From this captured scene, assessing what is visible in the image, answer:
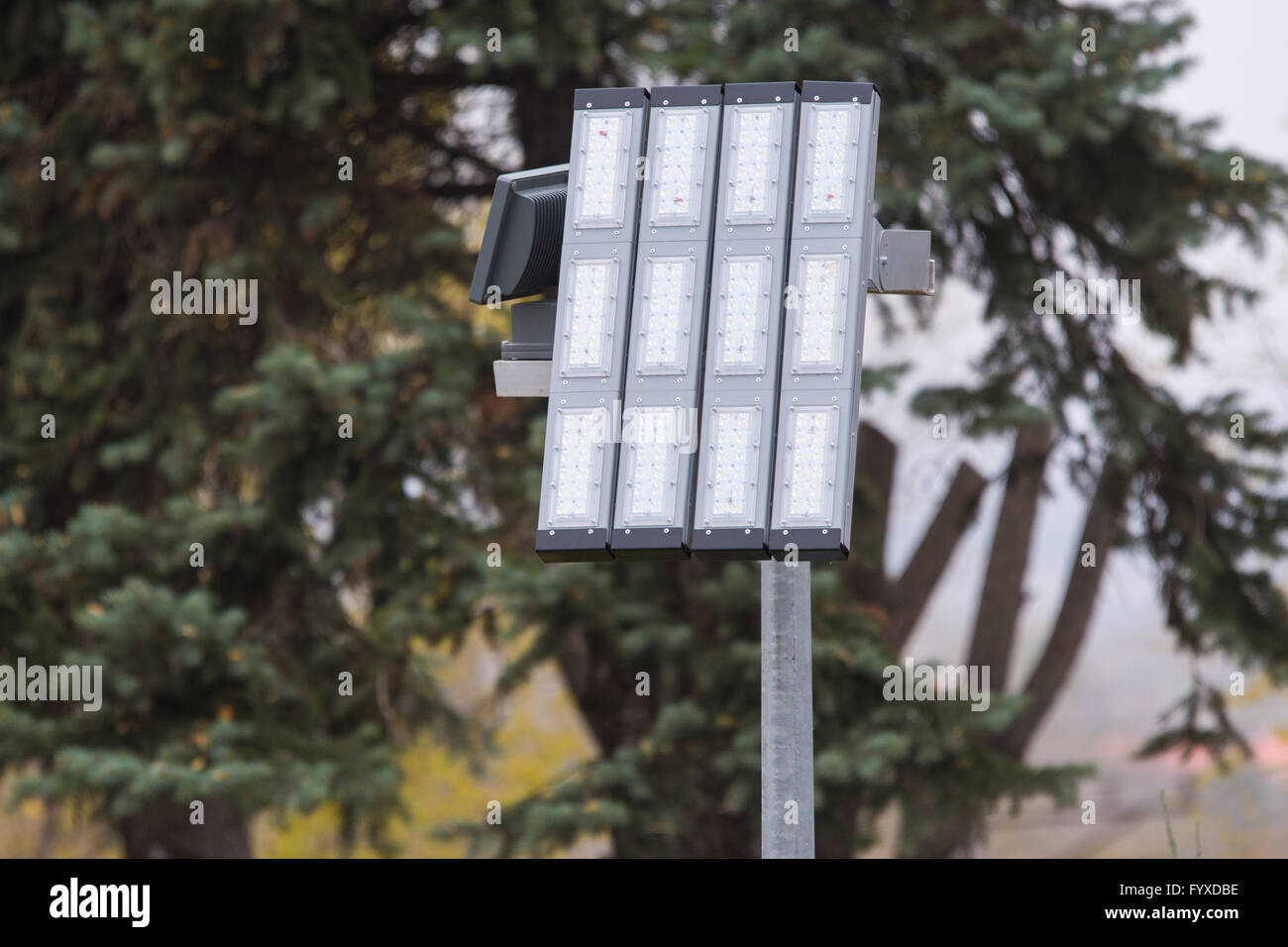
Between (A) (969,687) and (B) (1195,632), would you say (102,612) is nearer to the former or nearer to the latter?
(A) (969,687)

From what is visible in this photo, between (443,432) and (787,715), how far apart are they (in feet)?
16.1

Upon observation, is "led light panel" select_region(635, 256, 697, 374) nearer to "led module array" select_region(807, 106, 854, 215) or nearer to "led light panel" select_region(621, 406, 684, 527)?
"led light panel" select_region(621, 406, 684, 527)

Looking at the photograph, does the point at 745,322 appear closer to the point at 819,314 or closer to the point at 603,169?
the point at 819,314

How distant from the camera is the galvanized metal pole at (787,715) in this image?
11.2ft

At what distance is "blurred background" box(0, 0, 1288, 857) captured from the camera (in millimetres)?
7656

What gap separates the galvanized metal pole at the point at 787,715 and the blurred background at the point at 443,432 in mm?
3929

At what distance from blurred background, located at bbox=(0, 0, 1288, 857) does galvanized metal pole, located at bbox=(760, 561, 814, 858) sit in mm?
3929

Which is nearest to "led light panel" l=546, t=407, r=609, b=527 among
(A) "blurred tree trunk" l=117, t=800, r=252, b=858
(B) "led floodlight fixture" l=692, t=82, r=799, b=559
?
(B) "led floodlight fixture" l=692, t=82, r=799, b=559

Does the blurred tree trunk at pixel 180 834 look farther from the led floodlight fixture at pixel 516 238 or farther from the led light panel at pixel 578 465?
the led light panel at pixel 578 465

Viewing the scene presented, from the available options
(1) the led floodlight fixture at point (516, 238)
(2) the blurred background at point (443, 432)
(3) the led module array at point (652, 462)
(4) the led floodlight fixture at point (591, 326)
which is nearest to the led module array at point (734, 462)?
(3) the led module array at point (652, 462)

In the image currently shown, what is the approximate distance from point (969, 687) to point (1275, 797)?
2660cm

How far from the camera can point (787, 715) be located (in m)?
3.46
